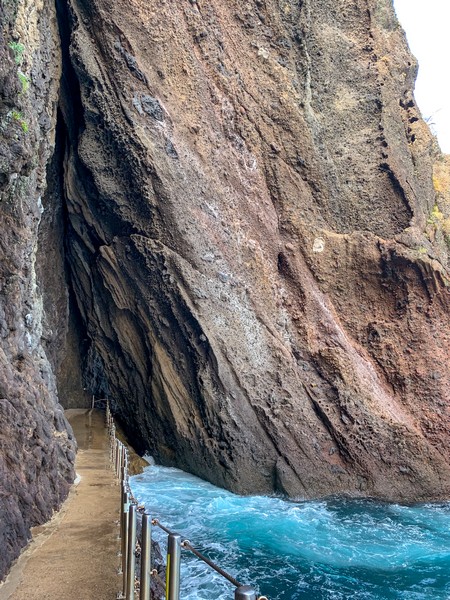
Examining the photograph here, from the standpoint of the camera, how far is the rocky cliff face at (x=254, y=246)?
12.5 m

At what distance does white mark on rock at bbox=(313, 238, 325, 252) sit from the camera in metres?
15.2

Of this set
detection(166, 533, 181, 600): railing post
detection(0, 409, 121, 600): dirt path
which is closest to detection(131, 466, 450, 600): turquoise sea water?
detection(0, 409, 121, 600): dirt path

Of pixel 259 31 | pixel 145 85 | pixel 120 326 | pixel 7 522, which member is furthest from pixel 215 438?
pixel 259 31

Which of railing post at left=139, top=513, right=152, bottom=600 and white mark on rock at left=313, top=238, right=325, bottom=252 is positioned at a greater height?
white mark on rock at left=313, top=238, right=325, bottom=252

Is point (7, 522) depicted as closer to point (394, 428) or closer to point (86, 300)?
point (394, 428)

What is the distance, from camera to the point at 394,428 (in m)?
12.5

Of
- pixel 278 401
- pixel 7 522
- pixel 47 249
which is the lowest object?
pixel 7 522

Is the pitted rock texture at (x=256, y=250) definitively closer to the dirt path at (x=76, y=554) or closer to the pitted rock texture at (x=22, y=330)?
the pitted rock texture at (x=22, y=330)

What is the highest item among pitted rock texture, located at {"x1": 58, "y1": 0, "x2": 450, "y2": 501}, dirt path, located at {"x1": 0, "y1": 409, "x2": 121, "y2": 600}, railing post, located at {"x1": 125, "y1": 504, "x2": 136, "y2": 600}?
pitted rock texture, located at {"x1": 58, "y1": 0, "x2": 450, "y2": 501}

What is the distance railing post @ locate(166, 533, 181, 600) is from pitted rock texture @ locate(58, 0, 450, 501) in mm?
9242

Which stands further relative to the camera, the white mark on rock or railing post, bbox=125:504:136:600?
the white mark on rock

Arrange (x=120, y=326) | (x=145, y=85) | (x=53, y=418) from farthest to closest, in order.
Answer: (x=120, y=326), (x=145, y=85), (x=53, y=418)

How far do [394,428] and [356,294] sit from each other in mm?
4025

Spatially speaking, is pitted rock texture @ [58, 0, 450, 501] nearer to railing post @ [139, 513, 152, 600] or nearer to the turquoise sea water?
the turquoise sea water
